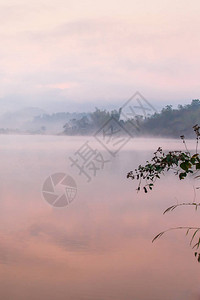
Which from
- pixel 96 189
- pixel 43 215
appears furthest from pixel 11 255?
pixel 96 189

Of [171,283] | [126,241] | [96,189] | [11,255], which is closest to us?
[171,283]

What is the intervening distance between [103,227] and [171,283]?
70.6 inches

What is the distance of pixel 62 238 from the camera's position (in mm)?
4137

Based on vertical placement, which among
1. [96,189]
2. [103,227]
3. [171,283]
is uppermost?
[96,189]

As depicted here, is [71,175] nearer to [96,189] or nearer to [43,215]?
[96,189]
